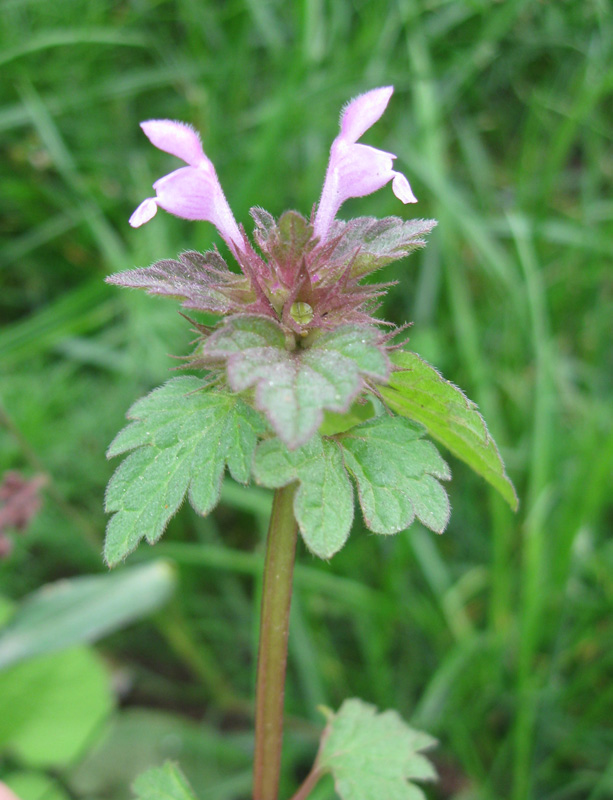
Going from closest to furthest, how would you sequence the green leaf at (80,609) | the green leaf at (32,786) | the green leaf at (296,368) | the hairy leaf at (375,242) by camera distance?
the green leaf at (296,368)
the hairy leaf at (375,242)
the green leaf at (80,609)
the green leaf at (32,786)

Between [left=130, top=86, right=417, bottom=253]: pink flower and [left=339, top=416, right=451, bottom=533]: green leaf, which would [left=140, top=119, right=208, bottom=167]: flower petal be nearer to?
[left=130, top=86, right=417, bottom=253]: pink flower

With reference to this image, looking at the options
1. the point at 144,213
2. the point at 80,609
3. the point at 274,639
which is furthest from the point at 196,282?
the point at 80,609

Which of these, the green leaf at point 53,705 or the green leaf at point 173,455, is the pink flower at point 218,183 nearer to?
the green leaf at point 173,455

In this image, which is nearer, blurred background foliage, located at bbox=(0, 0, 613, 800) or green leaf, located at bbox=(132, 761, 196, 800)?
green leaf, located at bbox=(132, 761, 196, 800)

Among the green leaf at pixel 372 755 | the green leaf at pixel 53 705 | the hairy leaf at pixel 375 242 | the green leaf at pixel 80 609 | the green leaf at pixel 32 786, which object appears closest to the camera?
the hairy leaf at pixel 375 242

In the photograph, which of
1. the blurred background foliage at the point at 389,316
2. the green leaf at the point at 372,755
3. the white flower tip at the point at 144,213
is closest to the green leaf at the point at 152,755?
the blurred background foliage at the point at 389,316

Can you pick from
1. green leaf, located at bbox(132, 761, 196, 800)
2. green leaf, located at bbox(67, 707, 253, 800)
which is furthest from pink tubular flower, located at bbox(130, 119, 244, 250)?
green leaf, located at bbox(67, 707, 253, 800)
